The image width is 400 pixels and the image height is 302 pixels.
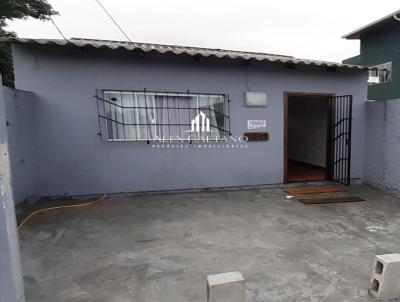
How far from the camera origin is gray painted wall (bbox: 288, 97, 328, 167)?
23.6ft

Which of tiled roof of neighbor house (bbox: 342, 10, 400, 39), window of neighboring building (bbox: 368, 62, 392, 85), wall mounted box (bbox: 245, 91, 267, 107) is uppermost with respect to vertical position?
tiled roof of neighbor house (bbox: 342, 10, 400, 39)

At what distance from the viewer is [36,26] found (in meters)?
10.6

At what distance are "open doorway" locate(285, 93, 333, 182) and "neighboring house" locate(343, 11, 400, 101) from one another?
8.16 feet

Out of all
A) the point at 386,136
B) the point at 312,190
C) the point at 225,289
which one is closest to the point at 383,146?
the point at 386,136

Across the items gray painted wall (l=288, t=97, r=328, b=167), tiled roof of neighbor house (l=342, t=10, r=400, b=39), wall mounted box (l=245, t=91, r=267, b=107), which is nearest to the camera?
wall mounted box (l=245, t=91, r=267, b=107)

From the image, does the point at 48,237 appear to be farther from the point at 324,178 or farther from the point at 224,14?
the point at 224,14

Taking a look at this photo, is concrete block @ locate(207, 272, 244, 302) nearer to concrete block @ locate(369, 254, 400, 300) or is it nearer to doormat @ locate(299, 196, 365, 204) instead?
concrete block @ locate(369, 254, 400, 300)

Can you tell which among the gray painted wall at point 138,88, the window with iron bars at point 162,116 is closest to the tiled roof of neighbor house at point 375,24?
the gray painted wall at point 138,88

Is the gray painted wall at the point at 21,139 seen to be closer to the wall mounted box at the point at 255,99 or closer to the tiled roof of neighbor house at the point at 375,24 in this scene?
the wall mounted box at the point at 255,99

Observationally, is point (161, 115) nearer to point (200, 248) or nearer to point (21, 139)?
point (21, 139)

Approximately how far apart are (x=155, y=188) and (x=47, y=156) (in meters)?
2.03

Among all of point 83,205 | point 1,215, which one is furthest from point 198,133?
point 1,215

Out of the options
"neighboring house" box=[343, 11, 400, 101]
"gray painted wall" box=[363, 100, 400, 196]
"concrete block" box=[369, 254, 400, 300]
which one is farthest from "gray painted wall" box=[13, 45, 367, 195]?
"neighboring house" box=[343, 11, 400, 101]

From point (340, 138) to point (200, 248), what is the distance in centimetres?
469
